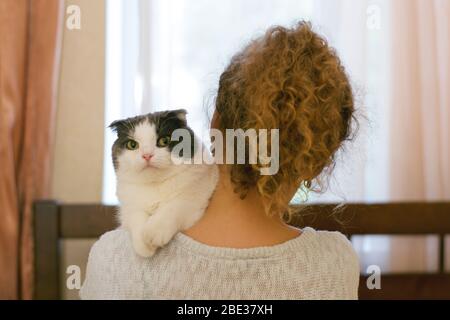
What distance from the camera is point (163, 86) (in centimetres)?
104

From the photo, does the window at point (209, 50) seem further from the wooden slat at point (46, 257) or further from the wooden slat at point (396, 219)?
the wooden slat at point (46, 257)

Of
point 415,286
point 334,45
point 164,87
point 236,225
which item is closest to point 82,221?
point 164,87

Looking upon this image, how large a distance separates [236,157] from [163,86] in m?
0.47

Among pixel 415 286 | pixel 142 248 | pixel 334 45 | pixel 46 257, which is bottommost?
pixel 415 286

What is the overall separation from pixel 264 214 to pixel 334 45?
522 mm

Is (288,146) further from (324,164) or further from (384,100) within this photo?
(384,100)

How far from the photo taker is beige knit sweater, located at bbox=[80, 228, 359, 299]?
615mm

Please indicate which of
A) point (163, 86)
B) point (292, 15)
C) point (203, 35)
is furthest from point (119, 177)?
point (292, 15)

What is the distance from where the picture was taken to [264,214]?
0.66 metres

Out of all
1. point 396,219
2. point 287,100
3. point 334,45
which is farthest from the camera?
point 396,219

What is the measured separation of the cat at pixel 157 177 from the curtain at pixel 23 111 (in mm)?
448

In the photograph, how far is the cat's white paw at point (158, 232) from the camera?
24.2 inches

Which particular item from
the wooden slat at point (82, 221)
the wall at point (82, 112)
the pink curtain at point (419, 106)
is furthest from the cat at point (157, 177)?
the pink curtain at point (419, 106)

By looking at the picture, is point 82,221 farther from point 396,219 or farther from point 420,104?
point 420,104
